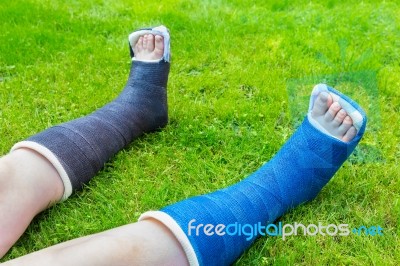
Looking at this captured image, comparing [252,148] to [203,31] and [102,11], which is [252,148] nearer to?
[203,31]

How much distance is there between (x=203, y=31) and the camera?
309 centimetres

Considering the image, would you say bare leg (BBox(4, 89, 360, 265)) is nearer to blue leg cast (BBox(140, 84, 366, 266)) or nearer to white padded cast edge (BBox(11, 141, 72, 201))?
blue leg cast (BBox(140, 84, 366, 266))

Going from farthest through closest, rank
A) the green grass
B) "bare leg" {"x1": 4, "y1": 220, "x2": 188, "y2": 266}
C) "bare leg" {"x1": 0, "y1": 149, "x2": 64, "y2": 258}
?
1. the green grass
2. "bare leg" {"x1": 0, "y1": 149, "x2": 64, "y2": 258}
3. "bare leg" {"x1": 4, "y1": 220, "x2": 188, "y2": 266}

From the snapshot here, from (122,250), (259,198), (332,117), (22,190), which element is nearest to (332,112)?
(332,117)

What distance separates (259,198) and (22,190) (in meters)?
0.75

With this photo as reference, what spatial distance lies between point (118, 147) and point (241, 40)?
1239mm

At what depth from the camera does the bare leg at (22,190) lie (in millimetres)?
1633

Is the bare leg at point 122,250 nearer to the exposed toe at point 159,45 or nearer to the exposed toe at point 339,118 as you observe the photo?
the exposed toe at point 339,118

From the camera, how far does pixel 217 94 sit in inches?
98.9

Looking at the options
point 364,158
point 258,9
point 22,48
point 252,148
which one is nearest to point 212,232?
point 252,148

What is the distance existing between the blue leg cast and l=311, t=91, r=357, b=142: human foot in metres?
0.02

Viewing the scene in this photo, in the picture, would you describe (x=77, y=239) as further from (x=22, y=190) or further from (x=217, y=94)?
(x=217, y=94)

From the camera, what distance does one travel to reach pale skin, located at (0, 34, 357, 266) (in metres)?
1.34

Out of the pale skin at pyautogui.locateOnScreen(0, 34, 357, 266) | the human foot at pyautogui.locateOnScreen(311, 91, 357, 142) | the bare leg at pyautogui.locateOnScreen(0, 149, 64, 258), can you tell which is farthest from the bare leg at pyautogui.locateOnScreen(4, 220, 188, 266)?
the human foot at pyautogui.locateOnScreen(311, 91, 357, 142)
